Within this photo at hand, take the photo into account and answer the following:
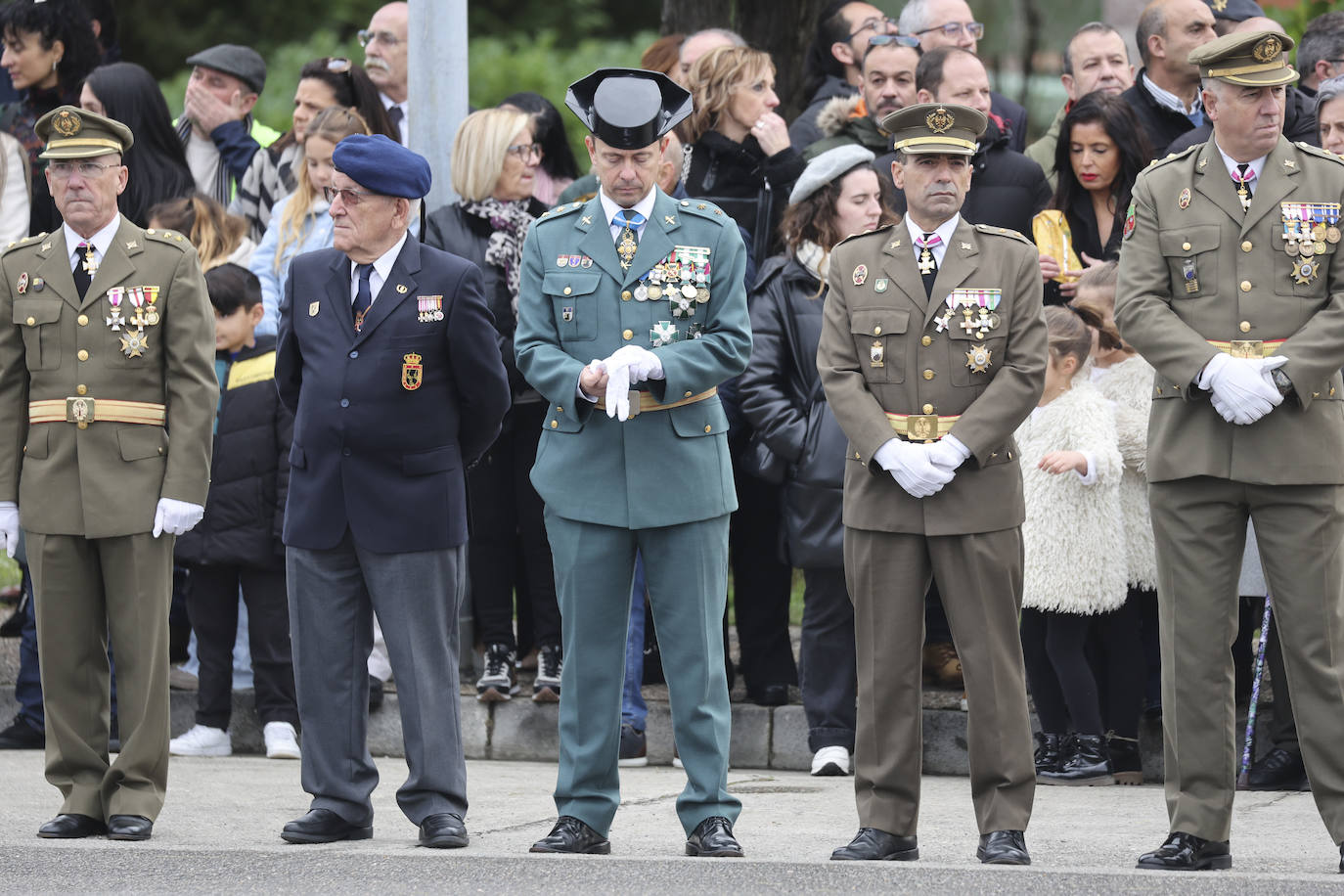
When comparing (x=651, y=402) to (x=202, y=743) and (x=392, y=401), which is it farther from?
(x=202, y=743)

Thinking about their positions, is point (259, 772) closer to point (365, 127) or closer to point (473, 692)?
point (473, 692)

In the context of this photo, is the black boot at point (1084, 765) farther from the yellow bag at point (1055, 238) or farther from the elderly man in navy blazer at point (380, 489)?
the elderly man in navy blazer at point (380, 489)

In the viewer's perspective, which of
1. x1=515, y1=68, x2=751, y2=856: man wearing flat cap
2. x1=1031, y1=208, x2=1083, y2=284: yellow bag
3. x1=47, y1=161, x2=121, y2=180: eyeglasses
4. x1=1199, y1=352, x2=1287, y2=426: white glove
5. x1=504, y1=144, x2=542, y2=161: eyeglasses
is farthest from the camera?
x1=504, y1=144, x2=542, y2=161: eyeglasses

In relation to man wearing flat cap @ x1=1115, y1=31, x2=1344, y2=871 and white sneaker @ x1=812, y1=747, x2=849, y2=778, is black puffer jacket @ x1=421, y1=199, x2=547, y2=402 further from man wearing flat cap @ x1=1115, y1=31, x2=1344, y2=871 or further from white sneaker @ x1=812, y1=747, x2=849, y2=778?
man wearing flat cap @ x1=1115, y1=31, x2=1344, y2=871

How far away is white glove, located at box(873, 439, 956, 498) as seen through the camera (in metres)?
5.90

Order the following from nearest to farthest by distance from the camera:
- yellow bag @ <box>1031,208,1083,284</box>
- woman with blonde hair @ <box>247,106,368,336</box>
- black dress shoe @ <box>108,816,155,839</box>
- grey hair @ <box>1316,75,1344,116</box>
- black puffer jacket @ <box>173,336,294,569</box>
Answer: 1. black dress shoe @ <box>108,816,155,839</box>
2. grey hair @ <box>1316,75,1344,116</box>
3. black puffer jacket @ <box>173,336,294,569</box>
4. yellow bag @ <box>1031,208,1083,284</box>
5. woman with blonde hair @ <box>247,106,368,336</box>

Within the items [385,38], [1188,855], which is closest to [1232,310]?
[1188,855]

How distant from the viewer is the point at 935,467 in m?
5.92

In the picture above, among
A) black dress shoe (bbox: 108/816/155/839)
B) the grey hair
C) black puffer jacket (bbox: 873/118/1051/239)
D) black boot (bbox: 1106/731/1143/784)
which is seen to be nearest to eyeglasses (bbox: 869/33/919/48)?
black puffer jacket (bbox: 873/118/1051/239)

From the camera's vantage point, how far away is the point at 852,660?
311 inches

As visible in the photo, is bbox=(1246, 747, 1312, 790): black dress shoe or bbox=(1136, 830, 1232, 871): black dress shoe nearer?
bbox=(1136, 830, 1232, 871): black dress shoe

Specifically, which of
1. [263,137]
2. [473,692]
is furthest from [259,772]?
[263,137]

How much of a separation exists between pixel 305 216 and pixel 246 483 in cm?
131

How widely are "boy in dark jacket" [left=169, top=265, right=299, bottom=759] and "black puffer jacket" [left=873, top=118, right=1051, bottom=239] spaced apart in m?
2.77
